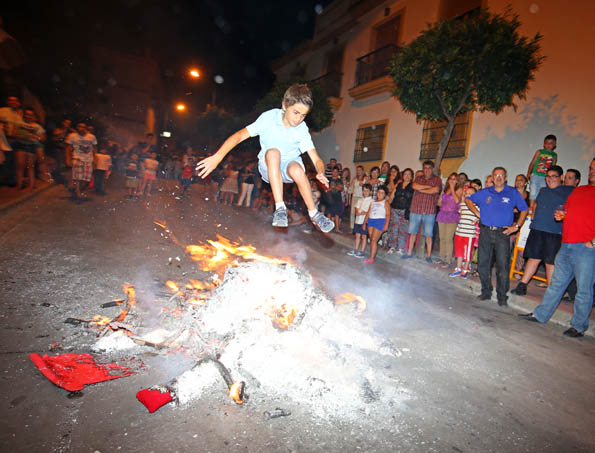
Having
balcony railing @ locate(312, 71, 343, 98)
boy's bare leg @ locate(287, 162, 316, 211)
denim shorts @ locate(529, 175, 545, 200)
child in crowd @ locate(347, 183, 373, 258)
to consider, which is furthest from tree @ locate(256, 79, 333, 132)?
boy's bare leg @ locate(287, 162, 316, 211)

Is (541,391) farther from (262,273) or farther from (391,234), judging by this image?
(391,234)

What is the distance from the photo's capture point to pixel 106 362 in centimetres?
279

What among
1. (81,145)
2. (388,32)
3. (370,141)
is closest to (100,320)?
(81,145)

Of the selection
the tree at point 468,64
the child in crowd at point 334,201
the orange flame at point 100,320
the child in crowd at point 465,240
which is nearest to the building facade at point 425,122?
the tree at point 468,64

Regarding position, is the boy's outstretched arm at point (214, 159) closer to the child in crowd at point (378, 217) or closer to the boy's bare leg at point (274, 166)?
the boy's bare leg at point (274, 166)

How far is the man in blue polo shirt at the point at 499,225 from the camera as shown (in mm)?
5762

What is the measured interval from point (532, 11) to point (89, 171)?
48.1 ft

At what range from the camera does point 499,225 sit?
5.80 meters

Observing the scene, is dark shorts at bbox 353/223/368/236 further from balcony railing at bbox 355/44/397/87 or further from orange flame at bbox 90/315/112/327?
balcony railing at bbox 355/44/397/87

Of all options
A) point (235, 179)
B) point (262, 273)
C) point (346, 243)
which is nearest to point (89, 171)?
point (235, 179)

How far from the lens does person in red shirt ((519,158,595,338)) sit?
4629 millimetres

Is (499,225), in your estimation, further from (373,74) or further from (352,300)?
(373,74)

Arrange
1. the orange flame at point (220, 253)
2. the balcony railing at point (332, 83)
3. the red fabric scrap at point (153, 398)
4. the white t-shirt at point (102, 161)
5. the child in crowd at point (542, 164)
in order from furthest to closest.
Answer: the balcony railing at point (332, 83) < the white t-shirt at point (102, 161) < the child in crowd at point (542, 164) < the orange flame at point (220, 253) < the red fabric scrap at point (153, 398)

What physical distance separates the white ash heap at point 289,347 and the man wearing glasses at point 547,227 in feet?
12.6
